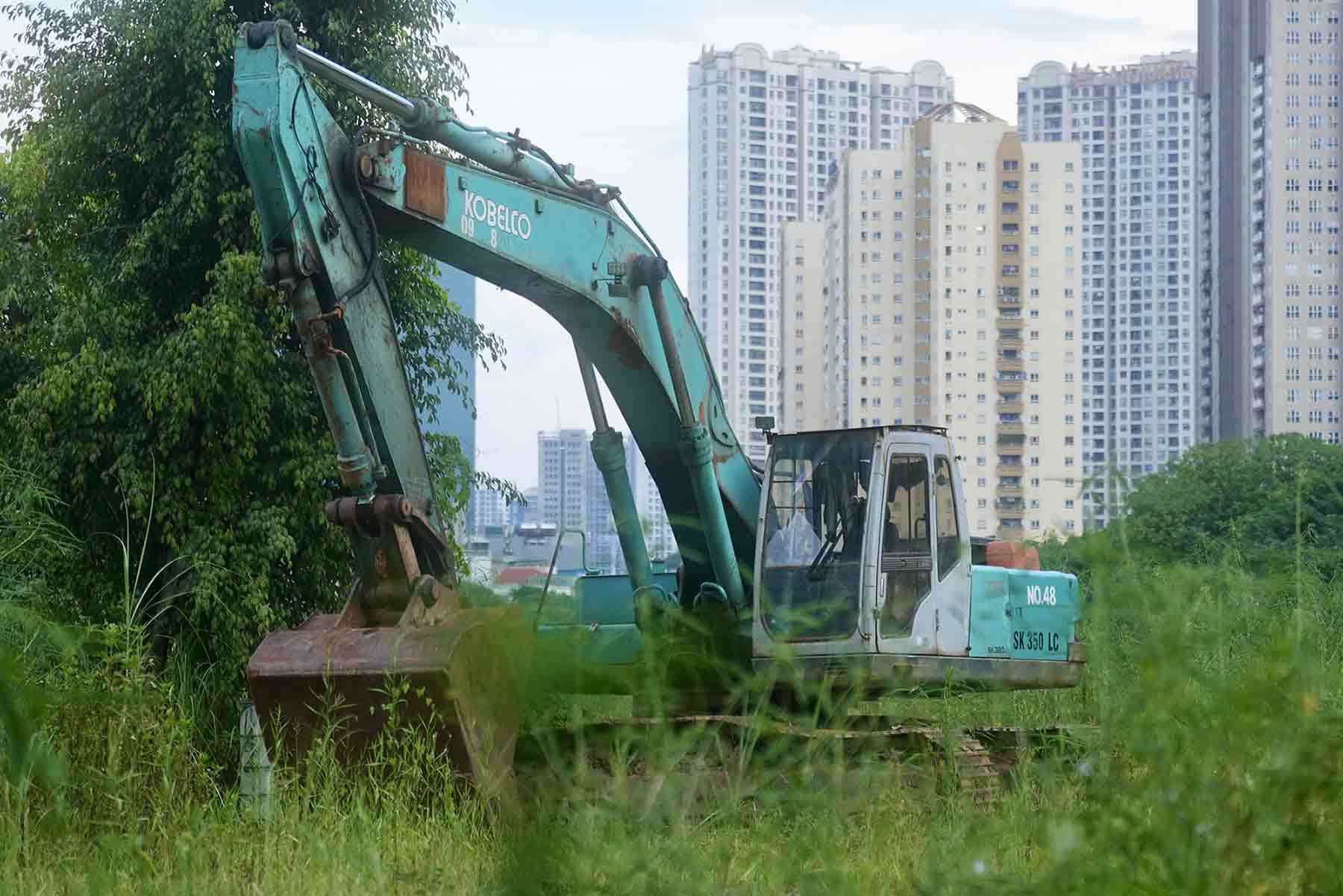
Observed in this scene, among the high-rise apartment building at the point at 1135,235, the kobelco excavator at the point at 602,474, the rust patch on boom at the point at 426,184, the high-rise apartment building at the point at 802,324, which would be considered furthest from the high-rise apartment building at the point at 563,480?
the high-rise apartment building at the point at 802,324

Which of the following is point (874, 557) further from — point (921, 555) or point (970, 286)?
point (970, 286)

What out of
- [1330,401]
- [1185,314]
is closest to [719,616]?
[1330,401]

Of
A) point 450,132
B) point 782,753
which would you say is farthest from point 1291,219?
point 782,753

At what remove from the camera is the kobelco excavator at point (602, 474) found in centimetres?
643

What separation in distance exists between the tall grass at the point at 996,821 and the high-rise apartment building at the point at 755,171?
96.5 m

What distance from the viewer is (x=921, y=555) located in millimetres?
8555

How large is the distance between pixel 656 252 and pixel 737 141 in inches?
3894

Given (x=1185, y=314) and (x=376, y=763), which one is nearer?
(x=376, y=763)

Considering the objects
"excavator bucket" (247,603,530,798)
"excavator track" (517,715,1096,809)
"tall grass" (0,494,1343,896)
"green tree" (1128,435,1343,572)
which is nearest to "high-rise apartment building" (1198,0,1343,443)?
"green tree" (1128,435,1343,572)

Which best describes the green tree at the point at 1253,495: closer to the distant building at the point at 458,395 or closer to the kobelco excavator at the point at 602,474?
the kobelco excavator at the point at 602,474

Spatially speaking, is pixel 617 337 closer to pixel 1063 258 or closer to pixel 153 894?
pixel 153 894

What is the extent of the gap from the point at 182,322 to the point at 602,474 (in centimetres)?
526

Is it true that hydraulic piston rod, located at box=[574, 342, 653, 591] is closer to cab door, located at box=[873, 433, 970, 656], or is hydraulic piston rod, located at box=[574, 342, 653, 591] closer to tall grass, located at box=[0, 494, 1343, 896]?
cab door, located at box=[873, 433, 970, 656]

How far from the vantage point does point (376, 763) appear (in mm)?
5742
